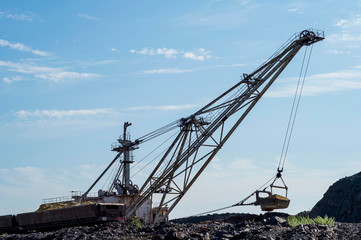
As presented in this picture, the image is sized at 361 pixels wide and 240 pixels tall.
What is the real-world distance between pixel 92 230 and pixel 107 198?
1844cm

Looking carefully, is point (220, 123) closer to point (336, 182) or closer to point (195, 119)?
point (195, 119)

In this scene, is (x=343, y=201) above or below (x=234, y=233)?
above

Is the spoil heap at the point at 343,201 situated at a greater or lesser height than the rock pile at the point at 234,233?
greater

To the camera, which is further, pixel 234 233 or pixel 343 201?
pixel 343 201

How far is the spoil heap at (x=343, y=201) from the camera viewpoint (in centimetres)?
3391

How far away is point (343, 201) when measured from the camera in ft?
116

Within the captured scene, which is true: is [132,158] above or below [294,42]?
below

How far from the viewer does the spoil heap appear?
33.9m

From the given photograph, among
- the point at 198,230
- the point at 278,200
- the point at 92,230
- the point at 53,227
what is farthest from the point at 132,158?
the point at 198,230

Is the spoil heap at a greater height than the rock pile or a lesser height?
greater

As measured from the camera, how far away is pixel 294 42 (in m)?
37.5

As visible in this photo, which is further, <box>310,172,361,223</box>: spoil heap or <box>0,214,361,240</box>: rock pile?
<box>310,172,361,223</box>: spoil heap

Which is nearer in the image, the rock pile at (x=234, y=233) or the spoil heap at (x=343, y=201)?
the rock pile at (x=234, y=233)

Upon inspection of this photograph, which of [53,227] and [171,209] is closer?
[53,227]
